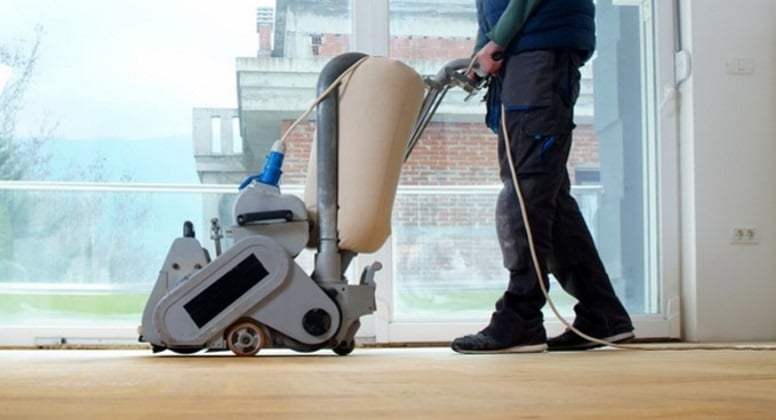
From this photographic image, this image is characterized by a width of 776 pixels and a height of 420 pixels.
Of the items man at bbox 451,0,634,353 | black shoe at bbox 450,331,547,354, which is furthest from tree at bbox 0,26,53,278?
black shoe at bbox 450,331,547,354

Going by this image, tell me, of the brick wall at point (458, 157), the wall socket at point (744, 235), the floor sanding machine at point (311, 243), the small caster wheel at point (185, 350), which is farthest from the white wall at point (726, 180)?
the small caster wheel at point (185, 350)

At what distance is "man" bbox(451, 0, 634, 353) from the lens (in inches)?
84.8

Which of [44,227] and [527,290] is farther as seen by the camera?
[44,227]

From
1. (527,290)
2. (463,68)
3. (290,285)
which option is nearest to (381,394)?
(290,285)

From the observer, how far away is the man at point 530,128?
215 cm

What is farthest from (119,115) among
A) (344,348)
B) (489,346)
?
(489,346)

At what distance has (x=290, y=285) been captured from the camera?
6.61 ft

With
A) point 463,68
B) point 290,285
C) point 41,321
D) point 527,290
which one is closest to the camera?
point 290,285

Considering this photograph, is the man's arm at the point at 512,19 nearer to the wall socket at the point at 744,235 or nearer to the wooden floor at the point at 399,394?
the wooden floor at the point at 399,394

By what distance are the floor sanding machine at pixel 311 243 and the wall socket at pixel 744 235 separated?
1.81 m

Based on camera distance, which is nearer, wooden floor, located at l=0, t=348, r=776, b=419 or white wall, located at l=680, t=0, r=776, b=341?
wooden floor, located at l=0, t=348, r=776, b=419

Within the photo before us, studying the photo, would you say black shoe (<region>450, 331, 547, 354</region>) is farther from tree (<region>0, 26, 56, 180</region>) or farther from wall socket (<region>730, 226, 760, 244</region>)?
tree (<region>0, 26, 56, 180</region>)

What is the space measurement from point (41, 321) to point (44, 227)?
1.20 feet

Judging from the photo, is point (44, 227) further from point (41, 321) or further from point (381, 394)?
point (381, 394)
